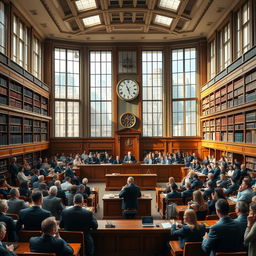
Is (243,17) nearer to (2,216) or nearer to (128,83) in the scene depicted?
(128,83)

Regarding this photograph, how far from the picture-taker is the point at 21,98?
42.3 ft

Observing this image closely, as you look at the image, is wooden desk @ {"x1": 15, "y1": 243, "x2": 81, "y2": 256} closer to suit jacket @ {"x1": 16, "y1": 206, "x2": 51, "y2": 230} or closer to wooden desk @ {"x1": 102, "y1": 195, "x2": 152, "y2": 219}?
suit jacket @ {"x1": 16, "y1": 206, "x2": 51, "y2": 230}

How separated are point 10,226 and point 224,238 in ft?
9.54

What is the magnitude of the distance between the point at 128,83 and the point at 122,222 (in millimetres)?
14220

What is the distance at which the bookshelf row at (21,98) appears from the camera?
11016 millimetres

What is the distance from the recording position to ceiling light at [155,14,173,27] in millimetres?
16188

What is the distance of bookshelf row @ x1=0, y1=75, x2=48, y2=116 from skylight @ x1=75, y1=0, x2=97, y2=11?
15.6 feet

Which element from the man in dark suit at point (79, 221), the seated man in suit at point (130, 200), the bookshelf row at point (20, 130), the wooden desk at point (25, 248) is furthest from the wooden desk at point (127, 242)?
→ the bookshelf row at point (20, 130)

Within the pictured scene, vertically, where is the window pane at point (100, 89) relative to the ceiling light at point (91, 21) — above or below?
below

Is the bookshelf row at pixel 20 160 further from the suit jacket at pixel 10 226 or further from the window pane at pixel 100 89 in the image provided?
the suit jacket at pixel 10 226

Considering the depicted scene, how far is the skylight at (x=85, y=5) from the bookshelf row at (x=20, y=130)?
5.98m

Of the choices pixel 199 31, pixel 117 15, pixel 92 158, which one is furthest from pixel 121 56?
pixel 92 158

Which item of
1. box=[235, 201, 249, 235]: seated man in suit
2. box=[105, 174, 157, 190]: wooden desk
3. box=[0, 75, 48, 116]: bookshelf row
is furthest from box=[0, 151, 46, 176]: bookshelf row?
box=[235, 201, 249, 235]: seated man in suit

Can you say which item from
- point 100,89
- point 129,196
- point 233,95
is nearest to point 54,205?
point 129,196
